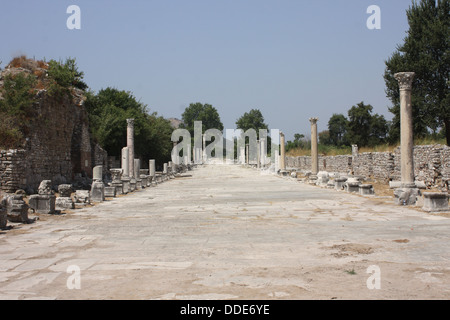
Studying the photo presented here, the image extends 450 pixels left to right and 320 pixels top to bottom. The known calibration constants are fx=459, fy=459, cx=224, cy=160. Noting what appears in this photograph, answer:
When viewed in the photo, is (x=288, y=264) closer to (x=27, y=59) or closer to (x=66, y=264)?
(x=66, y=264)

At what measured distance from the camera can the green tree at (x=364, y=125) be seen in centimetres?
5684

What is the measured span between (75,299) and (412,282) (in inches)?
146

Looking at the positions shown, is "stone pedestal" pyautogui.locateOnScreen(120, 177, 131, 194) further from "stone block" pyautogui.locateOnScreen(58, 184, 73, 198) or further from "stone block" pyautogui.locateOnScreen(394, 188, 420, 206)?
"stone block" pyautogui.locateOnScreen(394, 188, 420, 206)

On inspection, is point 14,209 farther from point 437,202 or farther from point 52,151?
point 52,151

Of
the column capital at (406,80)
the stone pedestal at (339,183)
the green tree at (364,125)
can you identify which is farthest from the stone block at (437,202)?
the green tree at (364,125)

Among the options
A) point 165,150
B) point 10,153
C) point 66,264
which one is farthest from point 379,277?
point 165,150

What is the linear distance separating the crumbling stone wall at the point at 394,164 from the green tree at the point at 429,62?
6.34 meters

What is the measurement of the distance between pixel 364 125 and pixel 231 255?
54.2m

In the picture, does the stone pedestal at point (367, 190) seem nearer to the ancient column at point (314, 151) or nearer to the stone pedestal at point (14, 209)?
the ancient column at point (314, 151)

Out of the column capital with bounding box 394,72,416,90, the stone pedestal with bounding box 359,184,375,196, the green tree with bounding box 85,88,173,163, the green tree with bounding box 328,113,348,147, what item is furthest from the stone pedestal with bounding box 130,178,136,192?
the green tree with bounding box 328,113,348,147

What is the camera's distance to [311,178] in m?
26.3

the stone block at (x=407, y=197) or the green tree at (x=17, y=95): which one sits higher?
the green tree at (x=17, y=95)

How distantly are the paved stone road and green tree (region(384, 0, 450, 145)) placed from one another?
2531cm

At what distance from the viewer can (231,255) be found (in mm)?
6902
